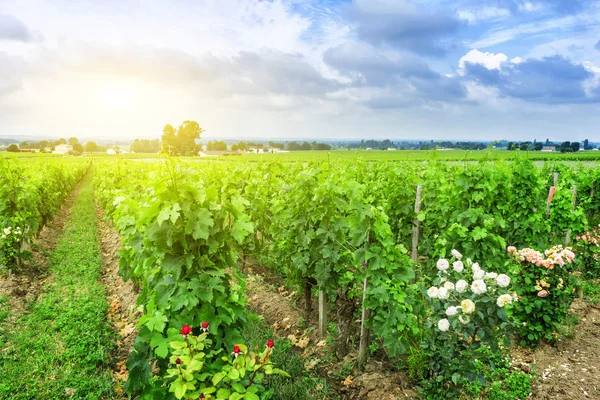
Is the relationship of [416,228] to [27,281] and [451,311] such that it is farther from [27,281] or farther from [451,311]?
[27,281]

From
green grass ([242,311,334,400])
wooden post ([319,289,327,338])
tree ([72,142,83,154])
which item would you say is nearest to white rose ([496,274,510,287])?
green grass ([242,311,334,400])

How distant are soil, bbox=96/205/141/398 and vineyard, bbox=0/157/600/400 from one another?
13cm

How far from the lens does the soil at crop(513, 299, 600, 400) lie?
4660 millimetres

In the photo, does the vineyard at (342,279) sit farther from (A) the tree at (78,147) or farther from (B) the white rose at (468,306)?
(A) the tree at (78,147)

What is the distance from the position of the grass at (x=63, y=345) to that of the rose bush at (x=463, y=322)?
12.8ft

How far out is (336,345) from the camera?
5.31 m

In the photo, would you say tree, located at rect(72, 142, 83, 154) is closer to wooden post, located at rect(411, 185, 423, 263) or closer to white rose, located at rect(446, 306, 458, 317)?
wooden post, located at rect(411, 185, 423, 263)

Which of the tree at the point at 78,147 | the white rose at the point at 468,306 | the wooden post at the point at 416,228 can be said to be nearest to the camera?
the white rose at the point at 468,306

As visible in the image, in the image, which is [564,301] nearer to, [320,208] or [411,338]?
[411,338]

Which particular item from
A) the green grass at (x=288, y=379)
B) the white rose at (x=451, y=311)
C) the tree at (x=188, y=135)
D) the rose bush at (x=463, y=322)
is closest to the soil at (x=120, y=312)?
the green grass at (x=288, y=379)

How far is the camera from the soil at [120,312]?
17.7ft

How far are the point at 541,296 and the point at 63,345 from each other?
6.91 meters

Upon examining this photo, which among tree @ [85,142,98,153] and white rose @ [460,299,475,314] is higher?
tree @ [85,142,98,153]

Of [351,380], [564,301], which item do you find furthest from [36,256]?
[564,301]
